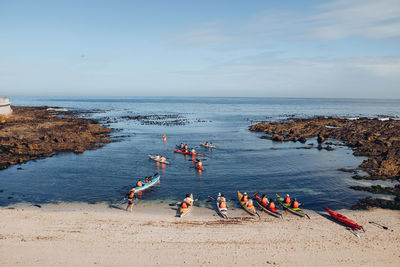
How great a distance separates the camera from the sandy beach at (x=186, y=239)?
1533 cm

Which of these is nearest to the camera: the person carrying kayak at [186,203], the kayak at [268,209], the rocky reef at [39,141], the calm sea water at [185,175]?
the kayak at [268,209]

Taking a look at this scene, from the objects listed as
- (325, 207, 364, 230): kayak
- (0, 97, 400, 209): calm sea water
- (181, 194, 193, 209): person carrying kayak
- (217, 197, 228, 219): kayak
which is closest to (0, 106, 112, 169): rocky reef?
(0, 97, 400, 209): calm sea water

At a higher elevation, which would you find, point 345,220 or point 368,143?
point 368,143

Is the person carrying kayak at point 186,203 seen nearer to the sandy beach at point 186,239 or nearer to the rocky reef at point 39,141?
the sandy beach at point 186,239

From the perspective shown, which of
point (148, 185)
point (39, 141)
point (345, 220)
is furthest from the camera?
point (39, 141)

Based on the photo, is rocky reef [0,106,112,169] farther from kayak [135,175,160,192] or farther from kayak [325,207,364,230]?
kayak [325,207,364,230]

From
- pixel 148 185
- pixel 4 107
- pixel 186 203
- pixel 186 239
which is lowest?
pixel 186 239

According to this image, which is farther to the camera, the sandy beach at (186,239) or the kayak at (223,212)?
the kayak at (223,212)

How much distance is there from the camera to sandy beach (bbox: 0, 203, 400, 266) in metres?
15.3

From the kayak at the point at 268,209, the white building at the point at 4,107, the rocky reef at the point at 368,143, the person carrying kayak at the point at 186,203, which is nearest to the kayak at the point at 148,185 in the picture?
the person carrying kayak at the point at 186,203

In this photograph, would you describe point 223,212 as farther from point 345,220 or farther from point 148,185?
point 148,185

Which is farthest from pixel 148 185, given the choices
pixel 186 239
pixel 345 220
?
pixel 345 220

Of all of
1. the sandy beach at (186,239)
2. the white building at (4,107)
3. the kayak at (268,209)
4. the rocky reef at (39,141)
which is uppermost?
the white building at (4,107)

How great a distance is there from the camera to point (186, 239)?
681 inches
